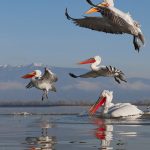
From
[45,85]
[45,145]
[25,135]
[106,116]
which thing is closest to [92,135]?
[25,135]

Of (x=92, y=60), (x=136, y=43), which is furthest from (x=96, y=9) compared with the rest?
(x=92, y=60)

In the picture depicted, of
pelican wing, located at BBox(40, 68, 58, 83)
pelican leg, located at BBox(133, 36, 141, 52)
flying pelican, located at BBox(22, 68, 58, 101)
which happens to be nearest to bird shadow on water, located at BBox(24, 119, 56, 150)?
pelican leg, located at BBox(133, 36, 141, 52)

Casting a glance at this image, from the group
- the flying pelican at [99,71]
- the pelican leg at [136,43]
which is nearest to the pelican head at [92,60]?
the flying pelican at [99,71]

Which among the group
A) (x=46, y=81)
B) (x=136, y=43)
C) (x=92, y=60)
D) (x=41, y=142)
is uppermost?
(x=46, y=81)

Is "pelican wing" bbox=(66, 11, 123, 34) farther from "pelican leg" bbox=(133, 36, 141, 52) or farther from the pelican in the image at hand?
the pelican

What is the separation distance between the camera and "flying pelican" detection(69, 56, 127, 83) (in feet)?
65.2

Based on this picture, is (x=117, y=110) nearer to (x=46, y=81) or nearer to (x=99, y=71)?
(x=46, y=81)

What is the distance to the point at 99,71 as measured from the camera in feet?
71.4

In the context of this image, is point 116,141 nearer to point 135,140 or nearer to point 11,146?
point 135,140

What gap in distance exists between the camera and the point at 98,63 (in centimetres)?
2323

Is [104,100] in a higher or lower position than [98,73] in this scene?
higher

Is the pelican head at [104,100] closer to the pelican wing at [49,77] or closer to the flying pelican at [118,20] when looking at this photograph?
the pelican wing at [49,77]

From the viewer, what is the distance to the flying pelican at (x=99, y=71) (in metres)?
19.9

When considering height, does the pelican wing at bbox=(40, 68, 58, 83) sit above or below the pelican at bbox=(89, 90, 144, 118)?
above
